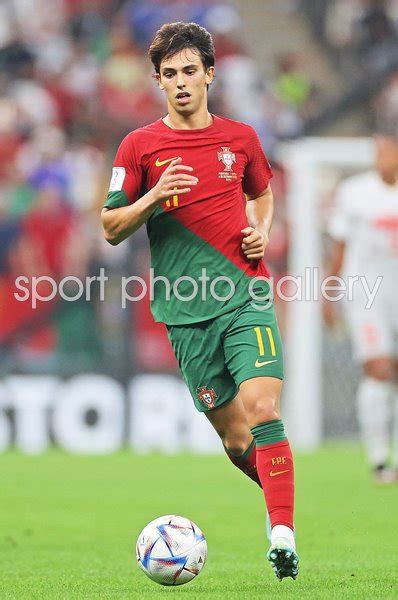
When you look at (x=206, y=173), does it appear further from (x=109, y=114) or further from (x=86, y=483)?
(x=109, y=114)

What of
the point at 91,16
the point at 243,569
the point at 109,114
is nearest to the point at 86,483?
the point at 243,569

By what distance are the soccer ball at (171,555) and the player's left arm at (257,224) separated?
119cm

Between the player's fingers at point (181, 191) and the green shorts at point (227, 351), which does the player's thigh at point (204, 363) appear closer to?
the green shorts at point (227, 351)

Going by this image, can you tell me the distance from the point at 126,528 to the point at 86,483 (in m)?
2.68

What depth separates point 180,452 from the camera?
1290 centimetres

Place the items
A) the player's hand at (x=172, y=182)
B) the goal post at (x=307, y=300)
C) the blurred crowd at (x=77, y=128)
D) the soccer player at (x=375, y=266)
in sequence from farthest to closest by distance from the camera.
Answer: the blurred crowd at (x=77, y=128), the goal post at (x=307, y=300), the soccer player at (x=375, y=266), the player's hand at (x=172, y=182)

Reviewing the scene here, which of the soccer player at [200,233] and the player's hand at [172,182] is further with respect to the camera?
the soccer player at [200,233]

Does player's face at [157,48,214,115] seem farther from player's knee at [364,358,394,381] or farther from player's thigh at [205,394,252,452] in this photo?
player's knee at [364,358,394,381]

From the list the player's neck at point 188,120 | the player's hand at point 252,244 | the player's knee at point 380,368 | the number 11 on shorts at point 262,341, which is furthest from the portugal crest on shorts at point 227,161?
the player's knee at point 380,368

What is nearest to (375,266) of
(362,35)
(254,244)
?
(254,244)

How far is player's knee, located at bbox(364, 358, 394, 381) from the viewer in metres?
10.2

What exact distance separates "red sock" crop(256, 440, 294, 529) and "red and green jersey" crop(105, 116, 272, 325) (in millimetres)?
647

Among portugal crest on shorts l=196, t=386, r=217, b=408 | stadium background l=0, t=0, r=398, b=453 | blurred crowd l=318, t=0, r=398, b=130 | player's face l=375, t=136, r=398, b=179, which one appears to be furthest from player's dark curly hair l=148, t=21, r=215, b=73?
blurred crowd l=318, t=0, r=398, b=130

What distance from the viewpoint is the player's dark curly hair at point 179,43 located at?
5445 mm
